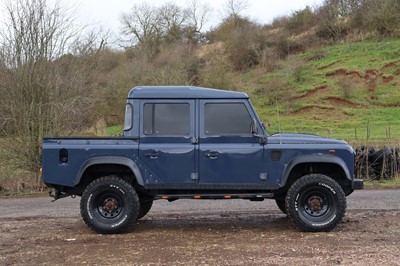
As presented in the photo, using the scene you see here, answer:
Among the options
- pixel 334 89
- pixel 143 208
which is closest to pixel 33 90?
pixel 143 208

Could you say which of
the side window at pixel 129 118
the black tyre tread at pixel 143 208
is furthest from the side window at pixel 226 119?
the black tyre tread at pixel 143 208

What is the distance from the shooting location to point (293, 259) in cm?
611

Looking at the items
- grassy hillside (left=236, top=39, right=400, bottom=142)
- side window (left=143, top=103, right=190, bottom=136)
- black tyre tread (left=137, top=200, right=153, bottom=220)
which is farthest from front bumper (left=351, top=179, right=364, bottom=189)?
grassy hillside (left=236, top=39, right=400, bottom=142)

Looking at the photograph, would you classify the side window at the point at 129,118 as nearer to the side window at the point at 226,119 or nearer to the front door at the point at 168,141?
the front door at the point at 168,141

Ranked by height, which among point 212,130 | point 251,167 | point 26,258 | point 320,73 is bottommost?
point 26,258

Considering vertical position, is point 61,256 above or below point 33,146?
below

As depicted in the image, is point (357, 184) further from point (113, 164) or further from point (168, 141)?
point (113, 164)

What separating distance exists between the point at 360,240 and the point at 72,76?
11.4 m

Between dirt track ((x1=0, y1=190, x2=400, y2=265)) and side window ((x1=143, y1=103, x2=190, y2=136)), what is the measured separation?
5.23 ft

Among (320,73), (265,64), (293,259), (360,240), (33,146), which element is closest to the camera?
(293,259)

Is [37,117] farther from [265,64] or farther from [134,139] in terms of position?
[265,64]

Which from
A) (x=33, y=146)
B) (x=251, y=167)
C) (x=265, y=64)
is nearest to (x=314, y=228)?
(x=251, y=167)

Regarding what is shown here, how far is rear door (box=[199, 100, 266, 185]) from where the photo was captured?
759 cm

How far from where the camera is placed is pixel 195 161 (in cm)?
760
